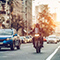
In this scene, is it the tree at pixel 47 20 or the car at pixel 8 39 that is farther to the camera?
the tree at pixel 47 20

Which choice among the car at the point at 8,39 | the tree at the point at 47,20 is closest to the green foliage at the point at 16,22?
the tree at the point at 47,20

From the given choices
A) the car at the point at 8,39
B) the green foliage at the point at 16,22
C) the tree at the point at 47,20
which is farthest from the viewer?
the tree at the point at 47,20

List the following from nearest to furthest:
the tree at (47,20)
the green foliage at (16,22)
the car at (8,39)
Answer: the car at (8,39) < the green foliage at (16,22) < the tree at (47,20)

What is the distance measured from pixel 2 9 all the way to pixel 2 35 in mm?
48376

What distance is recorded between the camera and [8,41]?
2336 centimetres

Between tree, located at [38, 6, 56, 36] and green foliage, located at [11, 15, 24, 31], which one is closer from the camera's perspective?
green foliage, located at [11, 15, 24, 31]

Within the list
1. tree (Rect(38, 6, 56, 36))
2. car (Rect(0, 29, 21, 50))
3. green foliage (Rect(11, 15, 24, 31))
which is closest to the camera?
car (Rect(0, 29, 21, 50))

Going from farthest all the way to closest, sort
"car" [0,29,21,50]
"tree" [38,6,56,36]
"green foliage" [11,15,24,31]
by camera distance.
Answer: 1. "tree" [38,6,56,36]
2. "green foliage" [11,15,24,31]
3. "car" [0,29,21,50]

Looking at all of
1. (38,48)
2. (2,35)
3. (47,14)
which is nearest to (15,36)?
(2,35)

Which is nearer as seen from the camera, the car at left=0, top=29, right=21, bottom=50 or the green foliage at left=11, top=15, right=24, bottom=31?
the car at left=0, top=29, right=21, bottom=50

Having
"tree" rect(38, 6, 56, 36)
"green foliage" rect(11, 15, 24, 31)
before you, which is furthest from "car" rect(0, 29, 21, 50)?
"tree" rect(38, 6, 56, 36)

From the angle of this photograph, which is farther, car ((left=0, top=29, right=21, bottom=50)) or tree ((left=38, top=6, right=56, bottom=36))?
tree ((left=38, top=6, right=56, bottom=36))

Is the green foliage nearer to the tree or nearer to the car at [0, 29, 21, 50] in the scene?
the tree

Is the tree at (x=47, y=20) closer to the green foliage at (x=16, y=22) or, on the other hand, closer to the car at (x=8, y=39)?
the green foliage at (x=16, y=22)
